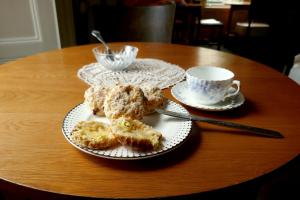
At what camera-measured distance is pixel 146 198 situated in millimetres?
367

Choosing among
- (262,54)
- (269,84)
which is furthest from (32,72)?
(262,54)

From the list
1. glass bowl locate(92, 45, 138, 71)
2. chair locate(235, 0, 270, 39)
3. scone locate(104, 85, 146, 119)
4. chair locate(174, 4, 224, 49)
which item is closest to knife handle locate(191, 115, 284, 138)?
scone locate(104, 85, 146, 119)

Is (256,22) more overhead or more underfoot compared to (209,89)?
more underfoot

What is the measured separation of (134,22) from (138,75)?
1.91 feet

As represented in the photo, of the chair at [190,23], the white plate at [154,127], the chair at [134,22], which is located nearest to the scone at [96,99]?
the white plate at [154,127]

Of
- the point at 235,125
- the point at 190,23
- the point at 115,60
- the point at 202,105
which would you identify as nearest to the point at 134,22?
the point at 115,60

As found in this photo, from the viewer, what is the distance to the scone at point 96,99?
0.54 m

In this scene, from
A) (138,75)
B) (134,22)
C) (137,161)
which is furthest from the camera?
(134,22)

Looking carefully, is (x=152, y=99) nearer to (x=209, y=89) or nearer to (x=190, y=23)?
(x=209, y=89)

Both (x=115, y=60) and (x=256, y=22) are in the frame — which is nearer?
(x=115, y=60)

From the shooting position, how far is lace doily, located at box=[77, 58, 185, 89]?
0.78m

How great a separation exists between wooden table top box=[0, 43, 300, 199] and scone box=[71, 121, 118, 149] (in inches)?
1.0

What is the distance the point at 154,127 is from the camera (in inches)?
20.4

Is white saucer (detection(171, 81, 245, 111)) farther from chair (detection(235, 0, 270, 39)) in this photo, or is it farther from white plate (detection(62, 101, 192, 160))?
chair (detection(235, 0, 270, 39))
